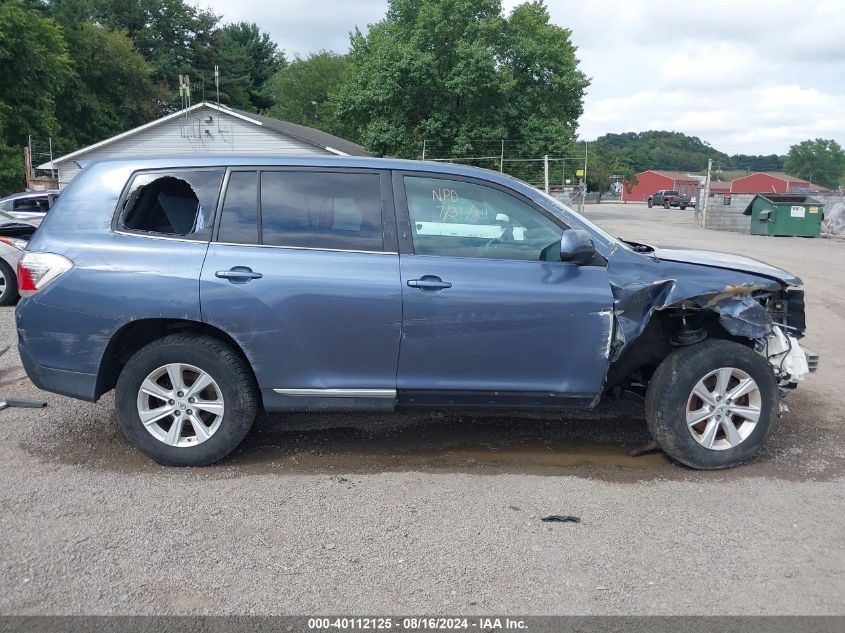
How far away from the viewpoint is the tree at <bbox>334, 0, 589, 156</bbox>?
35250mm

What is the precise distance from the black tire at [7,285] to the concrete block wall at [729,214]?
2421 centimetres

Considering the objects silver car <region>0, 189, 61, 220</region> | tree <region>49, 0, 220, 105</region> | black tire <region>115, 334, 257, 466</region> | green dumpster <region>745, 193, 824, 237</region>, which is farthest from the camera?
tree <region>49, 0, 220, 105</region>

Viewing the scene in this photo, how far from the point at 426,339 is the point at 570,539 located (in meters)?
1.36

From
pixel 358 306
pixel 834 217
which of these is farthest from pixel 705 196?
pixel 358 306

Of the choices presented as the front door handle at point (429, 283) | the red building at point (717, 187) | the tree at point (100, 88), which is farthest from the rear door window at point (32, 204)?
the tree at point (100, 88)

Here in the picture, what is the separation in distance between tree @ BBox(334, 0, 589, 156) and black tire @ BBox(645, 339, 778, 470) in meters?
31.4

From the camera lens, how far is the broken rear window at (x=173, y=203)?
170 inches

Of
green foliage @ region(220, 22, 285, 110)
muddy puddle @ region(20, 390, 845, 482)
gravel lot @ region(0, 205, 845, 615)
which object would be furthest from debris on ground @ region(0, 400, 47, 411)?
green foliage @ region(220, 22, 285, 110)

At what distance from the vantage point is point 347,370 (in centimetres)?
419

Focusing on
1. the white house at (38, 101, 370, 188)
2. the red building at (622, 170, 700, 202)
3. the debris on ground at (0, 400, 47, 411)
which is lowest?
the debris on ground at (0, 400, 47, 411)

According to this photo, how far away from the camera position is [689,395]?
4.23 metres

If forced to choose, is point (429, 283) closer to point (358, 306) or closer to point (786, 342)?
point (358, 306)

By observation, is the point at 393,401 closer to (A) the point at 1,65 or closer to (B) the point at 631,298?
(B) the point at 631,298

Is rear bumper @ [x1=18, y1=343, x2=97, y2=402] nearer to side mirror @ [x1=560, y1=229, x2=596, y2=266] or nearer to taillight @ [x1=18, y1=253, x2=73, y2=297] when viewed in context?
taillight @ [x1=18, y1=253, x2=73, y2=297]
